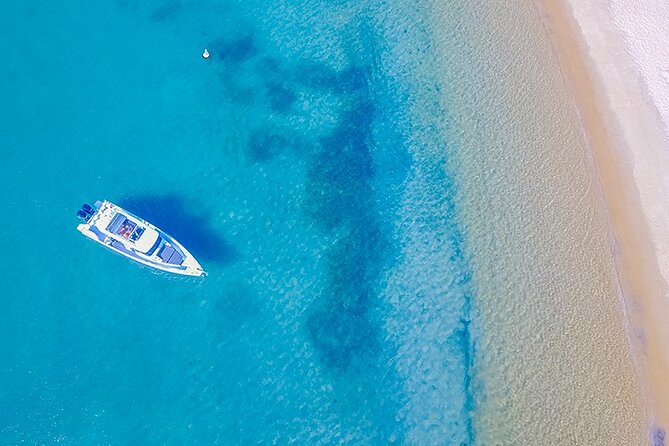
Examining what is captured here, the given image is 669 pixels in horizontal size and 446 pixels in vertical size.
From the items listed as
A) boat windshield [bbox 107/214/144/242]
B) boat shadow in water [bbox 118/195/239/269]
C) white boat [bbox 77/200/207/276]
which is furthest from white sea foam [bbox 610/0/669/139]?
boat windshield [bbox 107/214/144/242]

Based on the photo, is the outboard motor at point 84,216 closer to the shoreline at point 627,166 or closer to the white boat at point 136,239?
the white boat at point 136,239

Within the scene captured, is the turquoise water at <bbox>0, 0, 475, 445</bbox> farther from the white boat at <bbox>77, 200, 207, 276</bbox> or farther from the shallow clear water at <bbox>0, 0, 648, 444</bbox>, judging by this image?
the white boat at <bbox>77, 200, 207, 276</bbox>

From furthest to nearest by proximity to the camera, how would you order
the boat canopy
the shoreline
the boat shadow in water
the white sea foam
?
1. the white sea foam
2. the boat shadow in water
3. the boat canopy
4. the shoreline

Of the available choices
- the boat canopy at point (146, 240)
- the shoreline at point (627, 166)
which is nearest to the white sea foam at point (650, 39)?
the shoreline at point (627, 166)

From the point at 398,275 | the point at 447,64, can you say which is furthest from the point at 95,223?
the point at 447,64

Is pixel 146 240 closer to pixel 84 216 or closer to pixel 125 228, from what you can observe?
pixel 125 228

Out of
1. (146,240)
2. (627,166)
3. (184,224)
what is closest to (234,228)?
(184,224)
